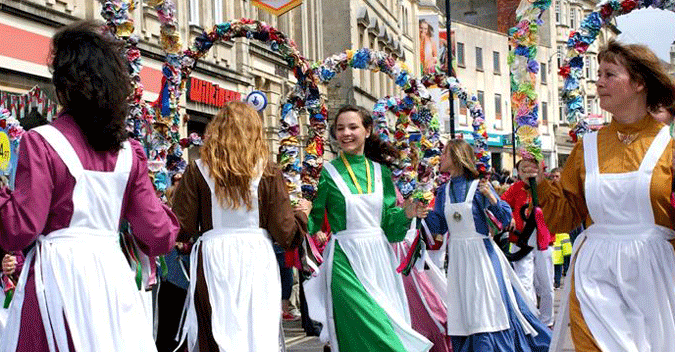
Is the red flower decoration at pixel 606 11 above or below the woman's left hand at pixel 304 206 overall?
above

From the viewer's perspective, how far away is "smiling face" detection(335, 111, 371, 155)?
8.22m

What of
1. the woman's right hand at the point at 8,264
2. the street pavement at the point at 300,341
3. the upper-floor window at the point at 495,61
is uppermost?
the upper-floor window at the point at 495,61

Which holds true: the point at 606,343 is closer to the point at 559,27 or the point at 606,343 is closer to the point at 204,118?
the point at 204,118

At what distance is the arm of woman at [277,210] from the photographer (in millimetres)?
6605

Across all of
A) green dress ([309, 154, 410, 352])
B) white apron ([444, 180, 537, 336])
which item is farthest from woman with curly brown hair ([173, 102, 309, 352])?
white apron ([444, 180, 537, 336])

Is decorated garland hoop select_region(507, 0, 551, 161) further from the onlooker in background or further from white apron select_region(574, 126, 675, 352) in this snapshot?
the onlooker in background

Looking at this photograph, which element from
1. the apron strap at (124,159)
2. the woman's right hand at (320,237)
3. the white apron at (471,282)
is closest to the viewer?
the apron strap at (124,159)

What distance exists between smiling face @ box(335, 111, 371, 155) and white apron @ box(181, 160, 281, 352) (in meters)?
1.69

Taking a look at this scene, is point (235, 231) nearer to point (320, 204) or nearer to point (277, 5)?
point (320, 204)

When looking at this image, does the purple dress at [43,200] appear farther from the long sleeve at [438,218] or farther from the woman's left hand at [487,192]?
the long sleeve at [438,218]

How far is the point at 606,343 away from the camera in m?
5.26

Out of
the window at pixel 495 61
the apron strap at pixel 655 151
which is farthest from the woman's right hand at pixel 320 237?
the window at pixel 495 61

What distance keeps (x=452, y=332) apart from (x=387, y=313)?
4.52ft

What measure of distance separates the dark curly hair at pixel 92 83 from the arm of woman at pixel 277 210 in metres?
2.03
